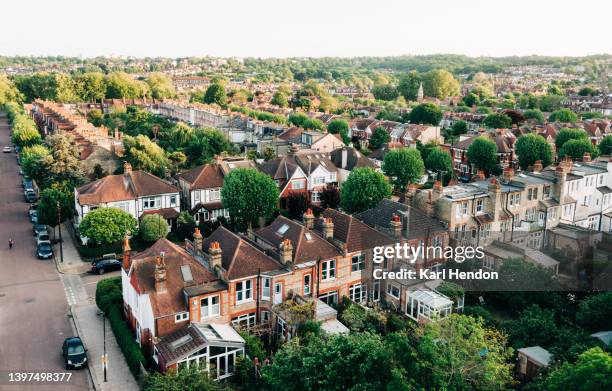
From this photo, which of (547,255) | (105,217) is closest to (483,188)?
(547,255)

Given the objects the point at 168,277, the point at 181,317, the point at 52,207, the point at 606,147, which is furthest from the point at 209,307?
the point at 606,147

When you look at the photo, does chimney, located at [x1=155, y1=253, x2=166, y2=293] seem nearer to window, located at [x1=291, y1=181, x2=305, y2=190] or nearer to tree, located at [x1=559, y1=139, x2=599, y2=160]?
window, located at [x1=291, y1=181, x2=305, y2=190]

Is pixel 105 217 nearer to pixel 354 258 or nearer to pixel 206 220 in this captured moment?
pixel 206 220

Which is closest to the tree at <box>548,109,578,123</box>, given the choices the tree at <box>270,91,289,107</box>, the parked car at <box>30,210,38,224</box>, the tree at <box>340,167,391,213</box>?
the tree at <box>270,91,289,107</box>

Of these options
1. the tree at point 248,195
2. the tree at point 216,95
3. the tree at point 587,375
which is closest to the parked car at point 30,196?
the tree at point 248,195

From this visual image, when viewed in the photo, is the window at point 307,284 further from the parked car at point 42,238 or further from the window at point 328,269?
the parked car at point 42,238

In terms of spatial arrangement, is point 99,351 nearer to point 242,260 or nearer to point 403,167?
point 242,260
